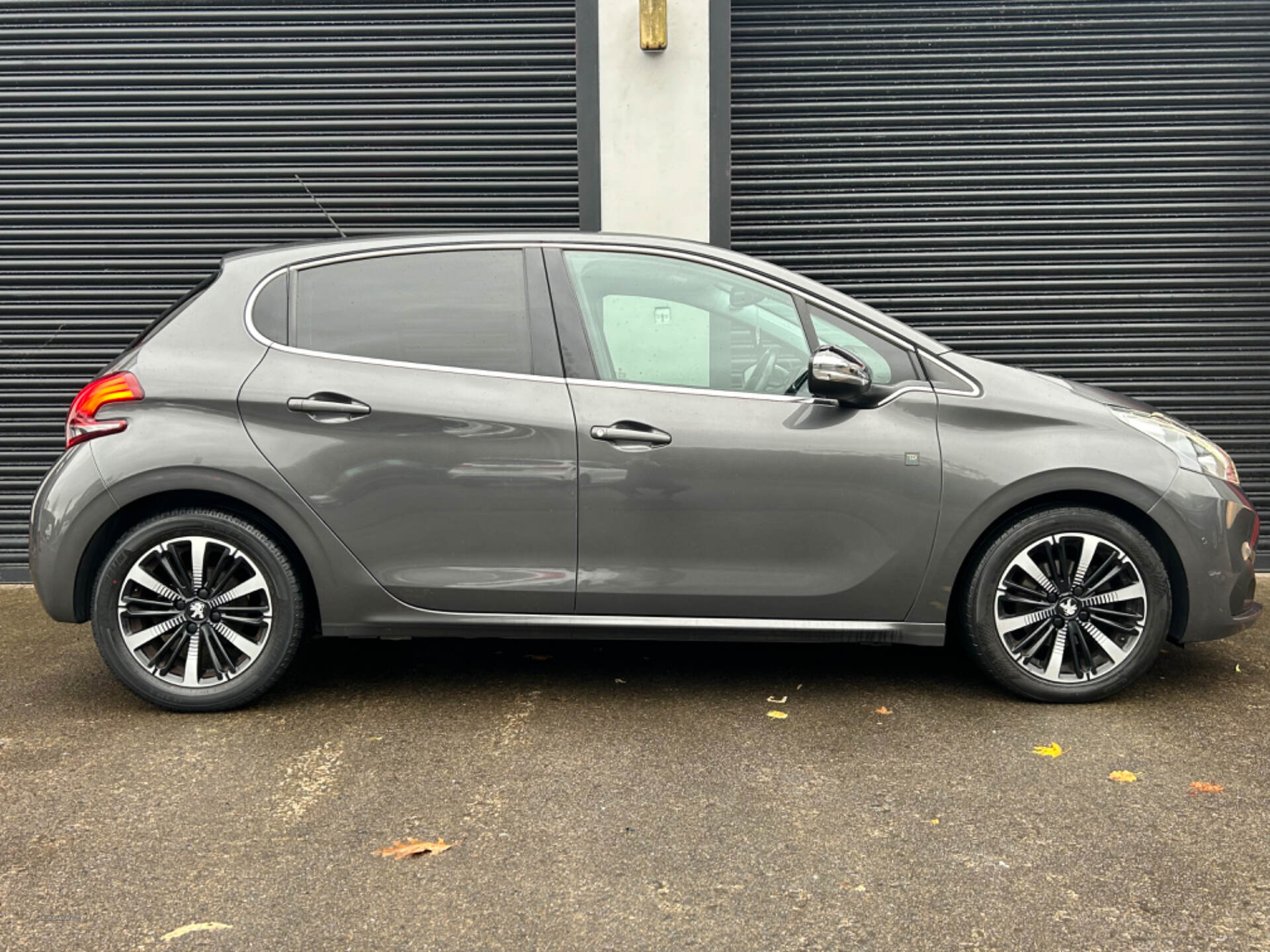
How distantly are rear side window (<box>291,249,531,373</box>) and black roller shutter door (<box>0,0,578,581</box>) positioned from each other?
2.73 m

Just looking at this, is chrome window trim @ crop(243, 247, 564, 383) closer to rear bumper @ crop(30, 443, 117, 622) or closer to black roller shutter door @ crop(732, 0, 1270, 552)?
rear bumper @ crop(30, 443, 117, 622)

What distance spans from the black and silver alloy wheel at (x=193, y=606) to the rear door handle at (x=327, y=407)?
561 mm

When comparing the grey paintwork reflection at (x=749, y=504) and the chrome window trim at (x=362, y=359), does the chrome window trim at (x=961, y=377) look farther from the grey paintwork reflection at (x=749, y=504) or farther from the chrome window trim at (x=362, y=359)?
the chrome window trim at (x=362, y=359)

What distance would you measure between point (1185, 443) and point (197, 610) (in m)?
3.71

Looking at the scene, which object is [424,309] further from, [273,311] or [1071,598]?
[1071,598]

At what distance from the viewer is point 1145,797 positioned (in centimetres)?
332

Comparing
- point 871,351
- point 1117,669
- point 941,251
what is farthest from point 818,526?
point 941,251

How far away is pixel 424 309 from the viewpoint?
13.4ft

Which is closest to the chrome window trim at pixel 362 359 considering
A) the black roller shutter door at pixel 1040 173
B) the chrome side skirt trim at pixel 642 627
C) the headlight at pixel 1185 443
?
the chrome side skirt trim at pixel 642 627

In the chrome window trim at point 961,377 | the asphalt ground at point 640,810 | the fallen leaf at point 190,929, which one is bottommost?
the asphalt ground at point 640,810

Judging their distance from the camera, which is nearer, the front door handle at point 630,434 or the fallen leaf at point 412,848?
the fallen leaf at point 412,848

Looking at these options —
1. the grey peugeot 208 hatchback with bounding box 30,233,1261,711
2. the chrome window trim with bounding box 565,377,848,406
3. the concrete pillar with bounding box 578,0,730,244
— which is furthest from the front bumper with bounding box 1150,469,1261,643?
the concrete pillar with bounding box 578,0,730,244

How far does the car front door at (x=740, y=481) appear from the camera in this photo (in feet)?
13.0

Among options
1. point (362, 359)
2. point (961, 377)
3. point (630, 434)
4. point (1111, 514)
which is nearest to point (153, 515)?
point (362, 359)
